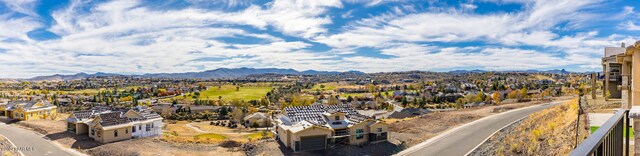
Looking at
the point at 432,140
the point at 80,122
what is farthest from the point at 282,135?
the point at 80,122

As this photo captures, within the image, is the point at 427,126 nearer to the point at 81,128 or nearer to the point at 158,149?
the point at 158,149

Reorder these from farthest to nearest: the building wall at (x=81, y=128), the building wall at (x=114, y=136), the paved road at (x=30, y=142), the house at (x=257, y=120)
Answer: the house at (x=257, y=120), the building wall at (x=81, y=128), the building wall at (x=114, y=136), the paved road at (x=30, y=142)

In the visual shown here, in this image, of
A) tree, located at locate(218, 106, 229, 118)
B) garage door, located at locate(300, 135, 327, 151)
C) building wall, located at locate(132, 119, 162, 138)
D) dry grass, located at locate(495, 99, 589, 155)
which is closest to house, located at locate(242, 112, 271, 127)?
tree, located at locate(218, 106, 229, 118)

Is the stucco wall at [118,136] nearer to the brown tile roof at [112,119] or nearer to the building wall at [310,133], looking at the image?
the brown tile roof at [112,119]

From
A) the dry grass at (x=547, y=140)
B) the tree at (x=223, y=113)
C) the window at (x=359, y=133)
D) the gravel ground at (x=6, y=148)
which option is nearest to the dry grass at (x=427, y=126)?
the window at (x=359, y=133)

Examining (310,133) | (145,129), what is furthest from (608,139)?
(145,129)

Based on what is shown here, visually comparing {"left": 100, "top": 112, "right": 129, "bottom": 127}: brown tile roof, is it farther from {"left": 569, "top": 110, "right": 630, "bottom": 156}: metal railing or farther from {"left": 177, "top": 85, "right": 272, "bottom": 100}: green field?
{"left": 177, "top": 85, "right": 272, "bottom": 100}: green field
